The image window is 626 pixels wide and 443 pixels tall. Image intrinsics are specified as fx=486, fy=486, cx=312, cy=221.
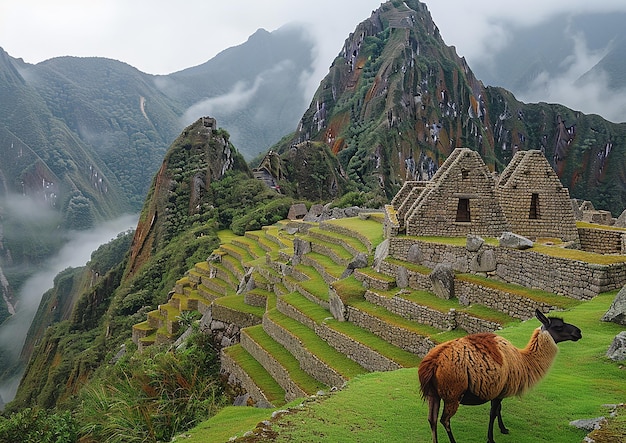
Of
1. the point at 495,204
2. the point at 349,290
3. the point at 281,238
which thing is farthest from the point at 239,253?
the point at 495,204

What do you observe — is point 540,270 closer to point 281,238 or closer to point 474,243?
point 474,243

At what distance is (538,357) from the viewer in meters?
4.95

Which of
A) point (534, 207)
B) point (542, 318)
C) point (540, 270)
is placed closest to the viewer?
point (542, 318)

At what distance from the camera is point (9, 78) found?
139 metres

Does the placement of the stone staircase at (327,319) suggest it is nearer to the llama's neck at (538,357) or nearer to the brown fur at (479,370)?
the llama's neck at (538,357)

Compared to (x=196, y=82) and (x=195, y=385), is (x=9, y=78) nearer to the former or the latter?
(x=196, y=82)

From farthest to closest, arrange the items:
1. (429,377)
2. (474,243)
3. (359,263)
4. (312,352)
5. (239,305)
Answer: (239,305) → (359,263) → (312,352) → (474,243) → (429,377)

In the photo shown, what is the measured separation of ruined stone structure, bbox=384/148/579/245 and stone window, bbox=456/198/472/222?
0.14 feet

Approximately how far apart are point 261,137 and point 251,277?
14646 cm

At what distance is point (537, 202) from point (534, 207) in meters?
0.17

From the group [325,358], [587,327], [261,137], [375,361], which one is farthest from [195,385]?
[261,137]

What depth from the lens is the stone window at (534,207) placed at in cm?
1209

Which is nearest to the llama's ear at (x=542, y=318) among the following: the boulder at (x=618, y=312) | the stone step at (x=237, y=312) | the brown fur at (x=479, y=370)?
the brown fur at (x=479, y=370)

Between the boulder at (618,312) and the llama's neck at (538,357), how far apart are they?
272cm
